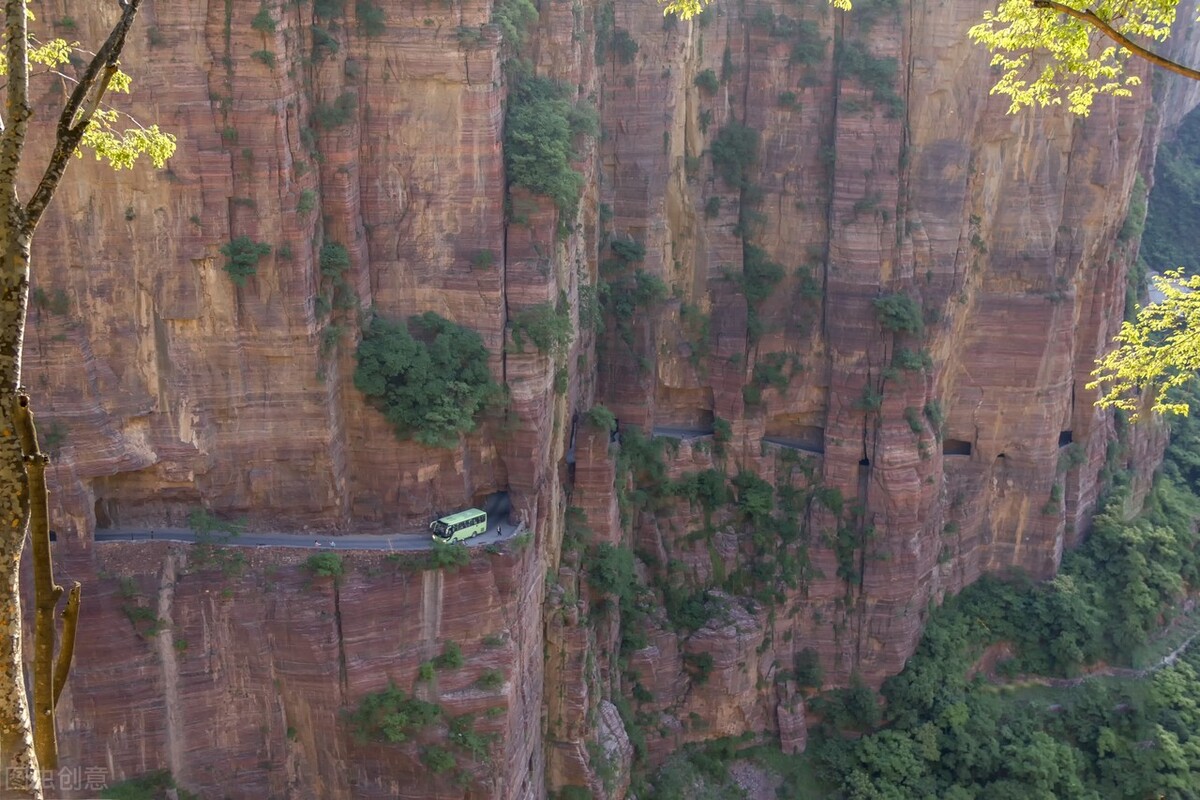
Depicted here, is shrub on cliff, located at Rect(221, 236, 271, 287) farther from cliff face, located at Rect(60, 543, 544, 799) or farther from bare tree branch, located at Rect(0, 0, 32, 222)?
bare tree branch, located at Rect(0, 0, 32, 222)

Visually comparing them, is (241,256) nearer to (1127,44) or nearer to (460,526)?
(460,526)

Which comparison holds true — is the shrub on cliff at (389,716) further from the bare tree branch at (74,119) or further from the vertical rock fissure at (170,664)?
the bare tree branch at (74,119)

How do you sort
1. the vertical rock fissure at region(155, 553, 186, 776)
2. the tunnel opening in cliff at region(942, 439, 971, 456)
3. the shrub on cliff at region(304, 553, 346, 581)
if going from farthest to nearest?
the tunnel opening in cliff at region(942, 439, 971, 456) → the shrub on cliff at region(304, 553, 346, 581) → the vertical rock fissure at region(155, 553, 186, 776)

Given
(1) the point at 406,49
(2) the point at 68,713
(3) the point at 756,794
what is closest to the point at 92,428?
(2) the point at 68,713

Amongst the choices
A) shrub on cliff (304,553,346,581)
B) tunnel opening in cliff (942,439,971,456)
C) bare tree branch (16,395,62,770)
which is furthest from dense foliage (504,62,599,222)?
bare tree branch (16,395,62,770)

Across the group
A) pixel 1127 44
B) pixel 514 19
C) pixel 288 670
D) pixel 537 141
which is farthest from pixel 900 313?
pixel 1127 44

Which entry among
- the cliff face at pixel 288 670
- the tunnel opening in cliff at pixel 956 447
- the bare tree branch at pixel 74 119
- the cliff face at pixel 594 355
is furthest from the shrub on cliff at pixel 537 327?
the bare tree branch at pixel 74 119
